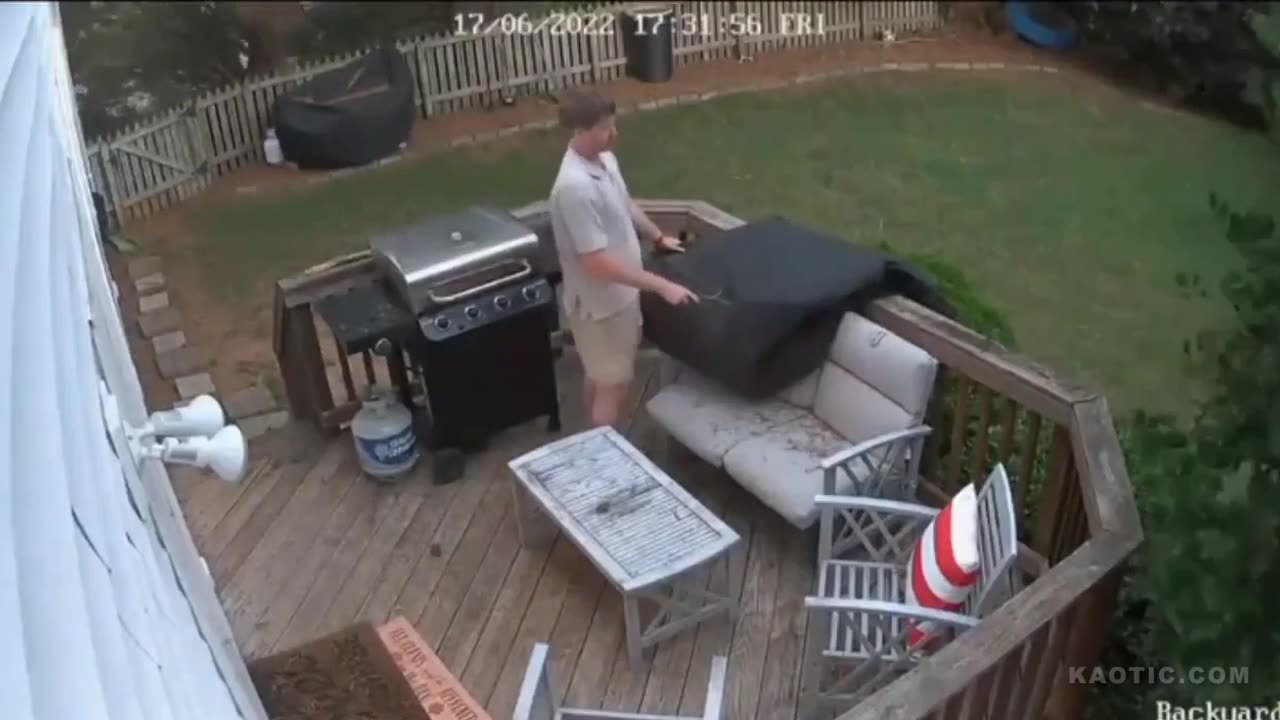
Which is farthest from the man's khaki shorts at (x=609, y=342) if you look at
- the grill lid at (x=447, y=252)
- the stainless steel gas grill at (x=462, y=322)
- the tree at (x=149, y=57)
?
the tree at (x=149, y=57)

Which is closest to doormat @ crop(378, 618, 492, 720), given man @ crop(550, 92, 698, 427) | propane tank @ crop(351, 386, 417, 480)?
propane tank @ crop(351, 386, 417, 480)

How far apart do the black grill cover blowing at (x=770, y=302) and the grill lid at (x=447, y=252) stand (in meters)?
0.59

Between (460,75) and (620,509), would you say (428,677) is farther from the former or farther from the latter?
(460,75)

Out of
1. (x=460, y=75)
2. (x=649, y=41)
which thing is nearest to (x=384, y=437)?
(x=460, y=75)

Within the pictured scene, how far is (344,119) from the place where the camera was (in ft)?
28.7

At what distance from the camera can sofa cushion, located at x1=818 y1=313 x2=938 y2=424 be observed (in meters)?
3.96

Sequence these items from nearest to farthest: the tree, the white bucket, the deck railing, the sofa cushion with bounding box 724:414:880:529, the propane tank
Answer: the deck railing < the sofa cushion with bounding box 724:414:880:529 < the propane tank < the white bucket < the tree

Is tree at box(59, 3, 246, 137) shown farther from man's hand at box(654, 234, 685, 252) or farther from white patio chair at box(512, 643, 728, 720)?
white patio chair at box(512, 643, 728, 720)

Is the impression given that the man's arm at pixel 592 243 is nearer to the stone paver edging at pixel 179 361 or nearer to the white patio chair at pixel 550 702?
the white patio chair at pixel 550 702

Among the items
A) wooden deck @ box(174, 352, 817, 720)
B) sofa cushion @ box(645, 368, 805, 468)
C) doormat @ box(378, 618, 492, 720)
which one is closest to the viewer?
doormat @ box(378, 618, 492, 720)

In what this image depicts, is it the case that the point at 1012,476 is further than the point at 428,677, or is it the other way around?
the point at 1012,476

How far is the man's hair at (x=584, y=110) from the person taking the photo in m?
3.97

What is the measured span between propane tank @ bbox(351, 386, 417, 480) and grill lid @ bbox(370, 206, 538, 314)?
435 millimetres

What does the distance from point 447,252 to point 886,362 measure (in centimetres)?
162
